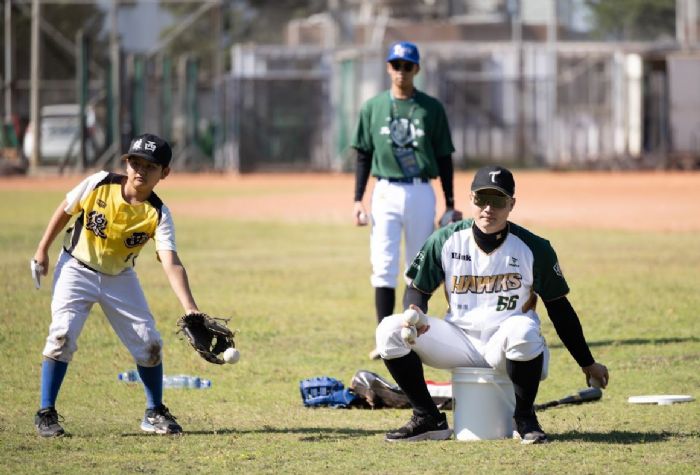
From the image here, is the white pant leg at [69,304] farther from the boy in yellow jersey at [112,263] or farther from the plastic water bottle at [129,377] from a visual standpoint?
the plastic water bottle at [129,377]

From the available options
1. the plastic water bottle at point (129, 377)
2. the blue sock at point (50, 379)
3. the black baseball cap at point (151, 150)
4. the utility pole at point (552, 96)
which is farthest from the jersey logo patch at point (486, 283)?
the utility pole at point (552, 96)

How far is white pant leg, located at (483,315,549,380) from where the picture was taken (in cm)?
656

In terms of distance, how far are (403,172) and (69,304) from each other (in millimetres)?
3363

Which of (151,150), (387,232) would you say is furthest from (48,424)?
(387,232)

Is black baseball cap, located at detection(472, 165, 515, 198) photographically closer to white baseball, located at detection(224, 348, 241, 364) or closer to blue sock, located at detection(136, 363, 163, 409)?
white baseball, located at detection(224, 348, 241, 364)

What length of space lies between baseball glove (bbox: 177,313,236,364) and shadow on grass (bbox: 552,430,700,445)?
65.9 inches

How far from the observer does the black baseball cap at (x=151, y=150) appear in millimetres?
7000

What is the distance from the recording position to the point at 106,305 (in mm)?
7312

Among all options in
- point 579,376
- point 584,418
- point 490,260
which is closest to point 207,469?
point 490,260

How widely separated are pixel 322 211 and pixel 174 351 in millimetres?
15596

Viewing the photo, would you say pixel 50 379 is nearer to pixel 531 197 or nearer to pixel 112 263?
pixel 112 263

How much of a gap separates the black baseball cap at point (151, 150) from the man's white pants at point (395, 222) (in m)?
3.04

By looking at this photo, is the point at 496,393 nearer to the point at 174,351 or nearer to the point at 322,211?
the point at 174,351

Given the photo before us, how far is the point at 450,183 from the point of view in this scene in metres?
10.0
